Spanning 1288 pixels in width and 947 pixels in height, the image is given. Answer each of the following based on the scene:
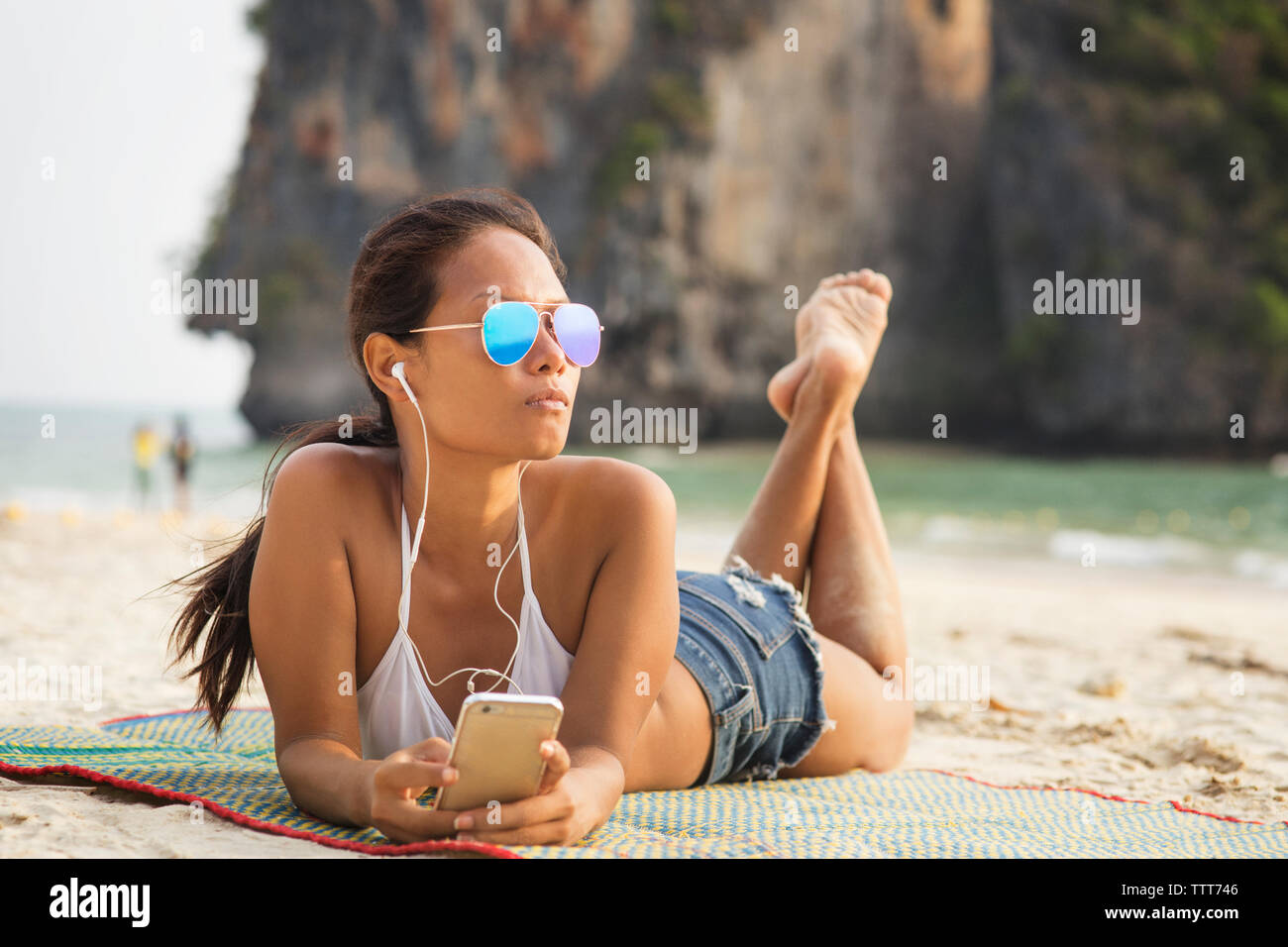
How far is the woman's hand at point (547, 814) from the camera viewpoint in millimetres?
1726

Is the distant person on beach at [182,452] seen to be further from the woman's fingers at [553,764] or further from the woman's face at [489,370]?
the woman's fingers at [553,764]

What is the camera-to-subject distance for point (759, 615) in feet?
8.82

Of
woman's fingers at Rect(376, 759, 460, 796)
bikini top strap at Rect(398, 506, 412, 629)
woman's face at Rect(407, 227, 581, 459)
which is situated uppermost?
woman's face at Rect(407, 227, 581, 459)

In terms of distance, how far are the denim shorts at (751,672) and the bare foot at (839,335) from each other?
0.76 meters

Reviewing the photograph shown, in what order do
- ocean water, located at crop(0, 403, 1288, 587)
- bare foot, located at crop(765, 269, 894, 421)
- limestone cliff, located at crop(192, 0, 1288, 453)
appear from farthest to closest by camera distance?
limestone cliff, located at crop(192, 0, 1288, 453) < ocean water, located at crop(0, 403, 1288, 587) < bare foot, located at crop(765, 269, 894, 421)

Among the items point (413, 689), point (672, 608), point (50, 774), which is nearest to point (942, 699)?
point (672, 608)

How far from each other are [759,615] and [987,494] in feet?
59.7

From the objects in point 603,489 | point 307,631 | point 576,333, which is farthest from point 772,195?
point 307,631

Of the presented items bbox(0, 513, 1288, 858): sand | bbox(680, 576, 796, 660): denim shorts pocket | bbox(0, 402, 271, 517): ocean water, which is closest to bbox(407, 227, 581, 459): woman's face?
bbox(0, 513, 1288, 858): sand

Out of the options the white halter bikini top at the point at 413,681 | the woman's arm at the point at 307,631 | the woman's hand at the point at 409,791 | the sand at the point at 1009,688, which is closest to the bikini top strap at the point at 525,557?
the white halter bikini top at the point at 413,681

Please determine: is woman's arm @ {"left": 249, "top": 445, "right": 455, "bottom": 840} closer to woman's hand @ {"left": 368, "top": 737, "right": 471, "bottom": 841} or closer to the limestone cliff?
woman's hand @ {"left": 368, "top": 737, "right": 471, "bottom": 841}

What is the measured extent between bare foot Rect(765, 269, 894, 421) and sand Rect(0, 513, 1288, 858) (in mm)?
1137

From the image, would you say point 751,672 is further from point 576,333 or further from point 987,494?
point 987,494

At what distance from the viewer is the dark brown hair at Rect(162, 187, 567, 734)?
2.03m
